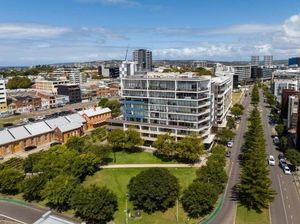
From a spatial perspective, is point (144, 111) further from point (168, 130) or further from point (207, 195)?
point (207, 195)

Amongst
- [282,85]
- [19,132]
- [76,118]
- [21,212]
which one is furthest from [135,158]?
[282,85]

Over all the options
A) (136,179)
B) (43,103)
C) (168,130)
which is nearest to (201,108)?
(168,130)

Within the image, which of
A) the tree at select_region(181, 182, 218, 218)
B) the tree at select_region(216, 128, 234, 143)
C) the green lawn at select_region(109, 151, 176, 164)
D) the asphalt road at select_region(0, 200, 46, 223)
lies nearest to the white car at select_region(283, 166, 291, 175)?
the tree at select_region(216, 128, 234, 143)

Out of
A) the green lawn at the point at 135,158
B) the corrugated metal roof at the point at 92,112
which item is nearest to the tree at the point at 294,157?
the green lawn at the point at 135,158

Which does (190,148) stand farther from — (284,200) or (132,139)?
(284,200)

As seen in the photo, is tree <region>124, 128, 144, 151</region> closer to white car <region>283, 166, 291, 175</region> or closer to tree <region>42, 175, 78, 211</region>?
tree <region>42, 175, 78, 211</region>
